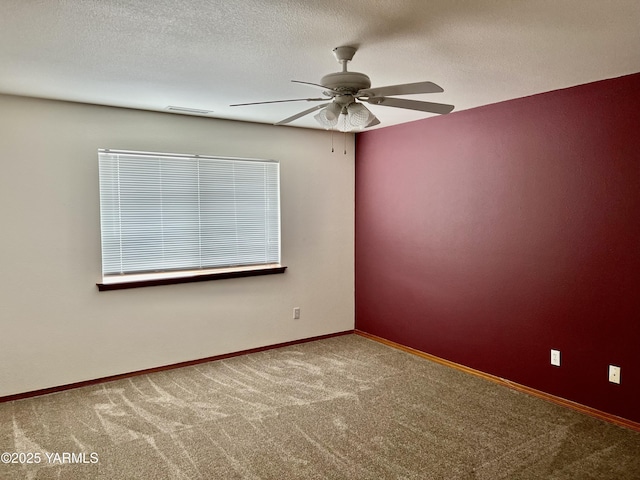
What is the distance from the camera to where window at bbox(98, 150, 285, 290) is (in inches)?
155

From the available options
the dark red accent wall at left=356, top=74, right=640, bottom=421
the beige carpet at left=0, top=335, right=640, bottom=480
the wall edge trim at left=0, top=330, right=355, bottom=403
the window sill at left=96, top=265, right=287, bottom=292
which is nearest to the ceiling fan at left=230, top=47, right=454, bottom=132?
the dark red accent wall at left=356, top=74, right=640, bottom=421

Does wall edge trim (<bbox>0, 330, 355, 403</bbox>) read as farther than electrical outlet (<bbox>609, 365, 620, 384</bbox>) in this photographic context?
Yes

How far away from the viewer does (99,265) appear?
385cm

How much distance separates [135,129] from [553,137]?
11.2ft

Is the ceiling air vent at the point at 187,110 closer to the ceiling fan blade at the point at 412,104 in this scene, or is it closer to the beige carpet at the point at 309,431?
the ceiling fan blade at the point at 412,104

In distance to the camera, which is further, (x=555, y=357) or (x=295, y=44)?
(x=555, y=357)

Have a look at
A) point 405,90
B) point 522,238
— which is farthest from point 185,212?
point 522,238

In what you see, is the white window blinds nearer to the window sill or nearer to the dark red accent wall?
the window sill

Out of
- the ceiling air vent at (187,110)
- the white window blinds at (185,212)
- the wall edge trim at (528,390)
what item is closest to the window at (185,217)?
the white window blinds at (185,212)

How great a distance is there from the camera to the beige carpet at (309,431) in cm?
258

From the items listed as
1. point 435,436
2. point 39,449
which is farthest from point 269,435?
point 39,449

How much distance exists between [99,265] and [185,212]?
2.87 feet

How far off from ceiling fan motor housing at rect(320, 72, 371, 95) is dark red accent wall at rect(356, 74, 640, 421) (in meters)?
1.88

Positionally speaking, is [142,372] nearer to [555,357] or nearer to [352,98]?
[352,98]
